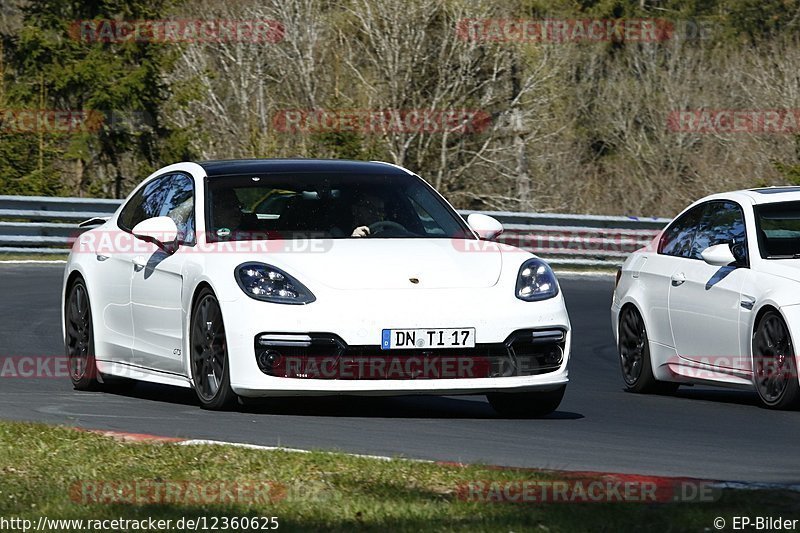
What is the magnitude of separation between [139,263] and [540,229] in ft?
50.0

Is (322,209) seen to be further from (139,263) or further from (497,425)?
(497,425)

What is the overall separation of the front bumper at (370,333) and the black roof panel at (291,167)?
1.40 m

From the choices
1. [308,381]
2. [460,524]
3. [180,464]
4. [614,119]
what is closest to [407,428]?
[308,381]

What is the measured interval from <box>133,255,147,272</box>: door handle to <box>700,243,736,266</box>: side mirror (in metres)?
3.54

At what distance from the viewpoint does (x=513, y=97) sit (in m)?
39.7

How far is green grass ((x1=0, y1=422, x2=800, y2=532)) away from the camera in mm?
5336

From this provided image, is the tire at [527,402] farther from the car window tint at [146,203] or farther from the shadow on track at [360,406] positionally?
the car window tint at [146,203]

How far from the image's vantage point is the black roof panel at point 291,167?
9852 mm

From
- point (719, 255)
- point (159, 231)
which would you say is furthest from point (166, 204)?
point (719, 255)

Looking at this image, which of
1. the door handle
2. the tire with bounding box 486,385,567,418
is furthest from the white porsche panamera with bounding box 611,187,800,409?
the door handle

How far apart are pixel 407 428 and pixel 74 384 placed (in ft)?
11.1

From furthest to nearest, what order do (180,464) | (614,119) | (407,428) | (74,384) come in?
(614,119) → (74,384) → (407,428) → (180,464)

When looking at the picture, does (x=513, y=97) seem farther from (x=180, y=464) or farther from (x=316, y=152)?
(x=180, y=464)

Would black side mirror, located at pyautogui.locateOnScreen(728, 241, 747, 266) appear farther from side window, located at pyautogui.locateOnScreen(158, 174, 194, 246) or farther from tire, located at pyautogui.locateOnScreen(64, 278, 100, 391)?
tire, located at pyautogui.locateOnScreen(64, 278, 100, 391)
